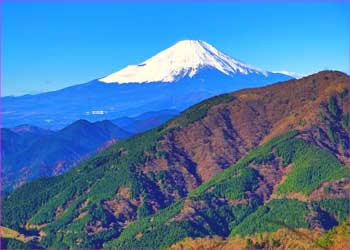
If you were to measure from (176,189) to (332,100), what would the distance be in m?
32.7

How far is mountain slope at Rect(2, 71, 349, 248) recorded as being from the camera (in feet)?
389

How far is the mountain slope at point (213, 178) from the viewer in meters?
118

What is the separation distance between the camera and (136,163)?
14525 cm

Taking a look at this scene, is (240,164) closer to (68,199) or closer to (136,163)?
(136,163)

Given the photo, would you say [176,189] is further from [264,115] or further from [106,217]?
[264,115]

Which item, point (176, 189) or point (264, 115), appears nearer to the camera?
point (176, 189)

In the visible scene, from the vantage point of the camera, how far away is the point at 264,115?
15188 centimetres

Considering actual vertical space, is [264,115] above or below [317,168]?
above

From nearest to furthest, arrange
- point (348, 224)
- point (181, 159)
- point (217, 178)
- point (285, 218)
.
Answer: point (348, 224) < point (285, 218) < point (217, 178) < point (181, 159)

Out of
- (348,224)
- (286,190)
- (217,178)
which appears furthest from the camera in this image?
(217,178)

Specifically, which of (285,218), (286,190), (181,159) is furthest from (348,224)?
(181,159)

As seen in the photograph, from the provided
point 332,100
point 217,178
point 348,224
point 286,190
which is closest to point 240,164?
point 217,178

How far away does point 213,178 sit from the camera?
5344 inches

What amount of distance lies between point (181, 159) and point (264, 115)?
19229 mm
